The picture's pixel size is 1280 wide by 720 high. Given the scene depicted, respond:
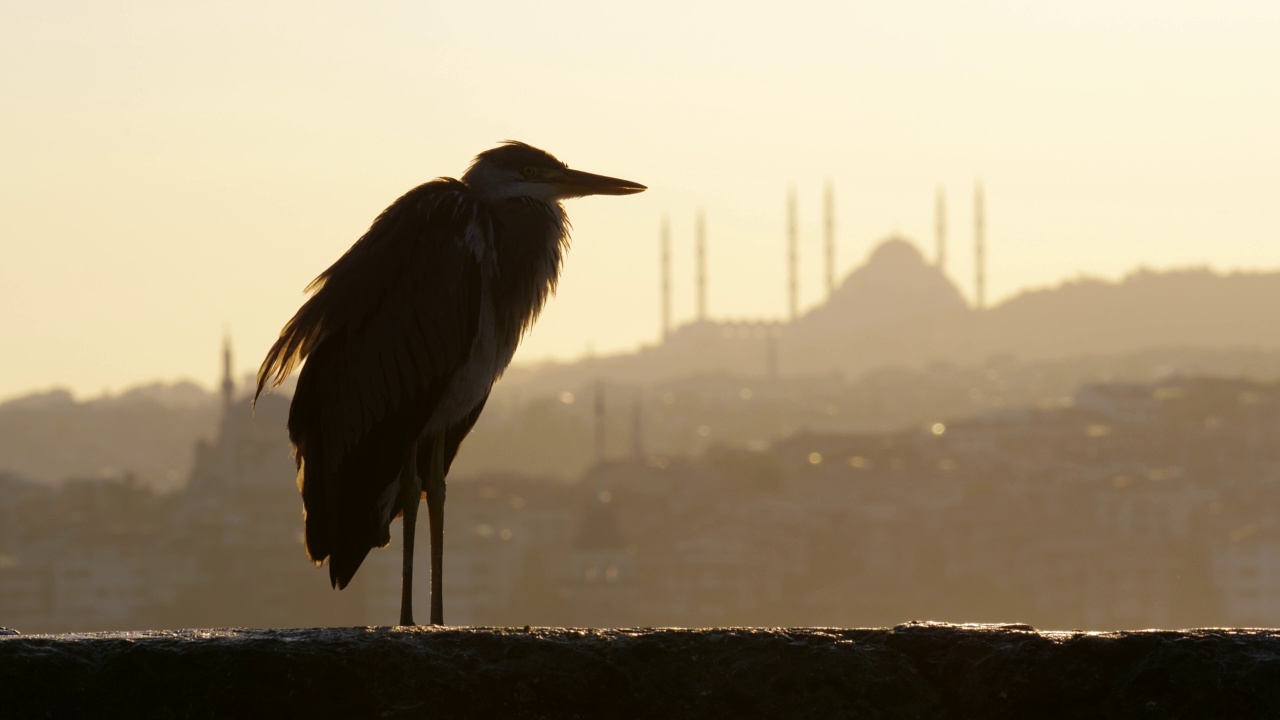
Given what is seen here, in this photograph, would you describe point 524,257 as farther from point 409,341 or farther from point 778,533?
point 778,533

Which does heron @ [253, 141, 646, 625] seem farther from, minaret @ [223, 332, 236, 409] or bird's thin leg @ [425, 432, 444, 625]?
minaret @ [223, 332, 236, 409]

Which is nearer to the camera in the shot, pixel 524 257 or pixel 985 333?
pixel 524 257

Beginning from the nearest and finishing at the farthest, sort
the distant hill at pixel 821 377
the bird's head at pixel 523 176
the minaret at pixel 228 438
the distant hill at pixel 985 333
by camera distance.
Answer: the bird's head at pixel 523 176
the minaret at pixel 228 438
the distant hill at pixel 821 377
the distant hill at pixel 985 333

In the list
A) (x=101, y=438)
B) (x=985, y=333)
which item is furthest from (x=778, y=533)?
(x=985, y=333)

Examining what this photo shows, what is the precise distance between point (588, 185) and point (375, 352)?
0.71m

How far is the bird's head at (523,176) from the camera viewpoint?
14.7 ft

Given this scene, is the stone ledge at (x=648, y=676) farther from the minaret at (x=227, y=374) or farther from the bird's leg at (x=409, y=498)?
the minaret at (x=227, y=374)

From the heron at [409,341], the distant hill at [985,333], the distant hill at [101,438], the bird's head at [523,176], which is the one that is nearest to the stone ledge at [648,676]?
the heron at [409,341]

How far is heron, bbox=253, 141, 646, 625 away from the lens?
4020 millimetres

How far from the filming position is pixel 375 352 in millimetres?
4062

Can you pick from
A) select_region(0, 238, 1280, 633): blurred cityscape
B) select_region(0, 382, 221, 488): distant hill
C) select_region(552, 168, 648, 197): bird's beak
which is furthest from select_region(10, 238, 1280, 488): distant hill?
select_region(552, 168, 648, 197): bird's beak

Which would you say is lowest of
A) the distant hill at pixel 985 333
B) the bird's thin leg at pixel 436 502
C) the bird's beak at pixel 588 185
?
the bird's thin leg at pixel 436 502

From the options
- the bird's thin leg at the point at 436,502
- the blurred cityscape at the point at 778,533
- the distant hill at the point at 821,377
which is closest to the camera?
the bird's thin leg at the point at 436,502

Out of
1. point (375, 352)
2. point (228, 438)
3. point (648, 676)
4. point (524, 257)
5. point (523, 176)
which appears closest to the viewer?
point (648, 676)
